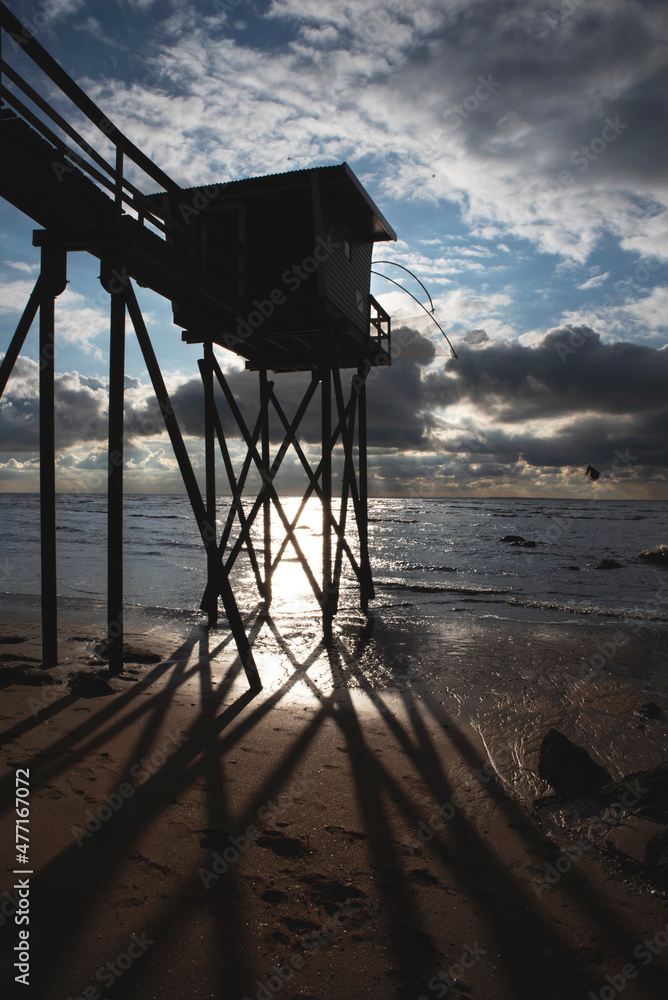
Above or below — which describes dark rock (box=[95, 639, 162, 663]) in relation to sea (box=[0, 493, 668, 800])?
above

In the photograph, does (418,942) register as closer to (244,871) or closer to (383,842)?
(383,842)

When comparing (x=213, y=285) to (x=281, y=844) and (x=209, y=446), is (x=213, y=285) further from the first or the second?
(x=281, y=844)

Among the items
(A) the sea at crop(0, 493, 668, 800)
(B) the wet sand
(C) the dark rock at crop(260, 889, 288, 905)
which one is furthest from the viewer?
(A) the sea at crop(0, 493, 668, 800)

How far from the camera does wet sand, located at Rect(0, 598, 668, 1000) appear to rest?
2.54 meters

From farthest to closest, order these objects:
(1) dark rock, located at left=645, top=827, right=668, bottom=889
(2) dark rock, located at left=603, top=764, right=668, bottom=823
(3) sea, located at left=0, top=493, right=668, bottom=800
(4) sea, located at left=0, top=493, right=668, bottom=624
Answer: (4) sea, located at left=0, top=493, right=668, bottom=624 < (3) sea, located at left=0, top=493, right=668, bottom=800 < (2) dark rock, located at left=603, top=764, right=668, bottom=823 < (1) dark rock, located at left=645, top=827, right=668, bottom=889

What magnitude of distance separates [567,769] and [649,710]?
8.53 feet

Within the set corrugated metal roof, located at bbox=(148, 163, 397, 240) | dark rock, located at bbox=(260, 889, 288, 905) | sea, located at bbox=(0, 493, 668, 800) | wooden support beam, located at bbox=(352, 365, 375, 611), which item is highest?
corrugated metal roof, located at bbox=(148, 163, 397, 240)

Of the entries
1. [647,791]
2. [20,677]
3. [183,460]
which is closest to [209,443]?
[183,460]

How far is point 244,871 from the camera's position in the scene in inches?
125

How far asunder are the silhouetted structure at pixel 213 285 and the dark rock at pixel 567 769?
3284 millimetres

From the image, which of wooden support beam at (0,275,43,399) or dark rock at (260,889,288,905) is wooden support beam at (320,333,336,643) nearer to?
wooden support beam at (0,275,43,399)

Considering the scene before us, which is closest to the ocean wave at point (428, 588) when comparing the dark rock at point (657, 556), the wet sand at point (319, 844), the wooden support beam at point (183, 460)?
the wet sand at point (319, 844)

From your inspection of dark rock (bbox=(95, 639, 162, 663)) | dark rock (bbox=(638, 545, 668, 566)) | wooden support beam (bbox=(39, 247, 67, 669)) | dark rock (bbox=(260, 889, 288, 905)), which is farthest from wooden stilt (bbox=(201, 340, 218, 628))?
dark rock (bbox=(638, 545, 668, 566))

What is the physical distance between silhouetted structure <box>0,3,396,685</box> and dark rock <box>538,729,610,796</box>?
328 cm
